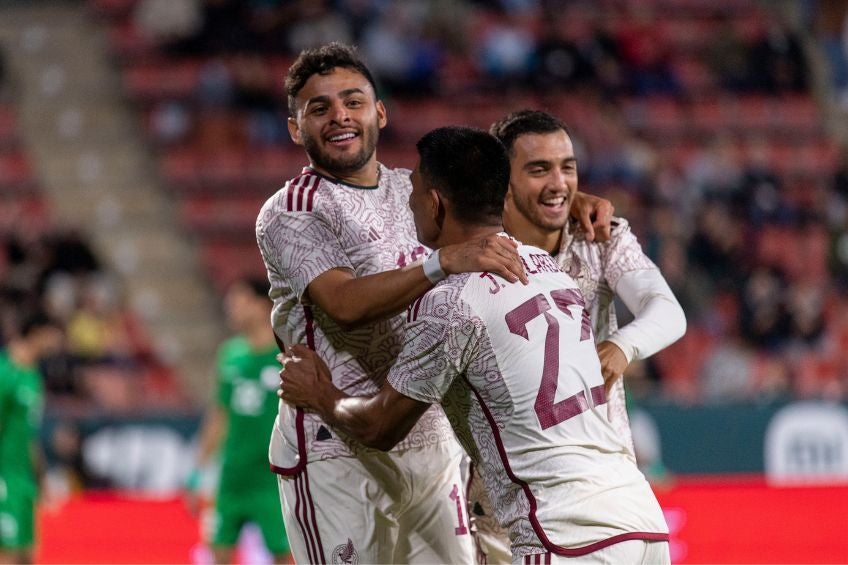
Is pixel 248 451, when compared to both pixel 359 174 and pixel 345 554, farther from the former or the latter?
pixel 359 174

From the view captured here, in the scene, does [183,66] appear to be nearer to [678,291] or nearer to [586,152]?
[586,152]

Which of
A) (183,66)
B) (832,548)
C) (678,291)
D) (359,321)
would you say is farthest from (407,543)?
(183,66)

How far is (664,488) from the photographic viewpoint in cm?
830

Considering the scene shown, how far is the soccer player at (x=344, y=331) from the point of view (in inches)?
155

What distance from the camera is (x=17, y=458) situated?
7742 millimetres

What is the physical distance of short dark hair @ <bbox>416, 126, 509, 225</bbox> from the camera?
3.50 m

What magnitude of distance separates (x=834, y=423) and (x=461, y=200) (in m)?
7.33

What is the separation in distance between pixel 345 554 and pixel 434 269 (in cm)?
101

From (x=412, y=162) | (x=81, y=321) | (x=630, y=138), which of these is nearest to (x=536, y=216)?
(x=81, y=321)

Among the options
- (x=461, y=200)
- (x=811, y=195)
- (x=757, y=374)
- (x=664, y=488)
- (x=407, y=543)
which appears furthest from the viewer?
(x=811, y=195)

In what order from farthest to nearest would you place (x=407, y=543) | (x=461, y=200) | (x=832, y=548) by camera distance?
(x=832, y=548) → (x=407, y=543) → (x=461, y=200)

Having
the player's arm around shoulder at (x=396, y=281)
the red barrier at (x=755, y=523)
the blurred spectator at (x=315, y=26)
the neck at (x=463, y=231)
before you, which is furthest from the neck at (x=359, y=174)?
the blurred spectator at (x=315, y=26)

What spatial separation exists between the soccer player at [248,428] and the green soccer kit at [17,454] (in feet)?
3.59

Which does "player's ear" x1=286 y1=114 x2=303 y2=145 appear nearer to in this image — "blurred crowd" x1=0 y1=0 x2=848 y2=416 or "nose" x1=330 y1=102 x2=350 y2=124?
"nose" x1=330 y1=102 x2=350 y2=124
